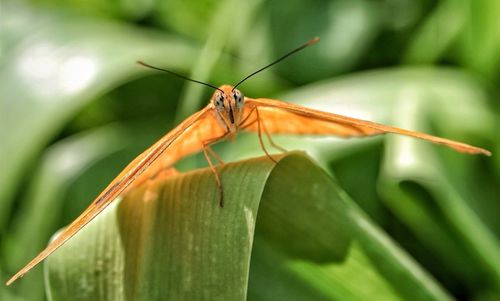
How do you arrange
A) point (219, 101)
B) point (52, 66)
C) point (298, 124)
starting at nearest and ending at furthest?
point (219, 101), point (298, 124), point (52, 66)

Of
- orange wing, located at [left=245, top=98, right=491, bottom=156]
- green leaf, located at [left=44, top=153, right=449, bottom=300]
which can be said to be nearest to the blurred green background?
orange wing, located at [left=245, top=98, right=491, bottom=156]

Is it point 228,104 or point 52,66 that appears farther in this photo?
point 52,66

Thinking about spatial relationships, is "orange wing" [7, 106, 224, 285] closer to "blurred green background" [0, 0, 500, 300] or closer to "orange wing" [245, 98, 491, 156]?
"orange wing" [245, 98, 491, 156]

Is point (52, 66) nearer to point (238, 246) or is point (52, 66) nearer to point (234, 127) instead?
point (234, 127)

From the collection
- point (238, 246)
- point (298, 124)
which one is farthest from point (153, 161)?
point (298, 124)

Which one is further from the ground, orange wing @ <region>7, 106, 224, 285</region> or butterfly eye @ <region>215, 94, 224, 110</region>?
butterfly eye @ <region>215, 94, 224, 110</region>

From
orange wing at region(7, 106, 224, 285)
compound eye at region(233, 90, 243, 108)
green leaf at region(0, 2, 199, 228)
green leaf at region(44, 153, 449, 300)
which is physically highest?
green leaf at region(0, 2, 199, 228)

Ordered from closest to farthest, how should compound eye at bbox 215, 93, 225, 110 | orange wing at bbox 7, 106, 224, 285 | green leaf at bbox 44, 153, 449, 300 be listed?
orange wing at bbox 7, 106, 224, 285 < green leaf at bbox 44, 153, 449, 300 < compound eye at bbox 215, 93, 225, 110
